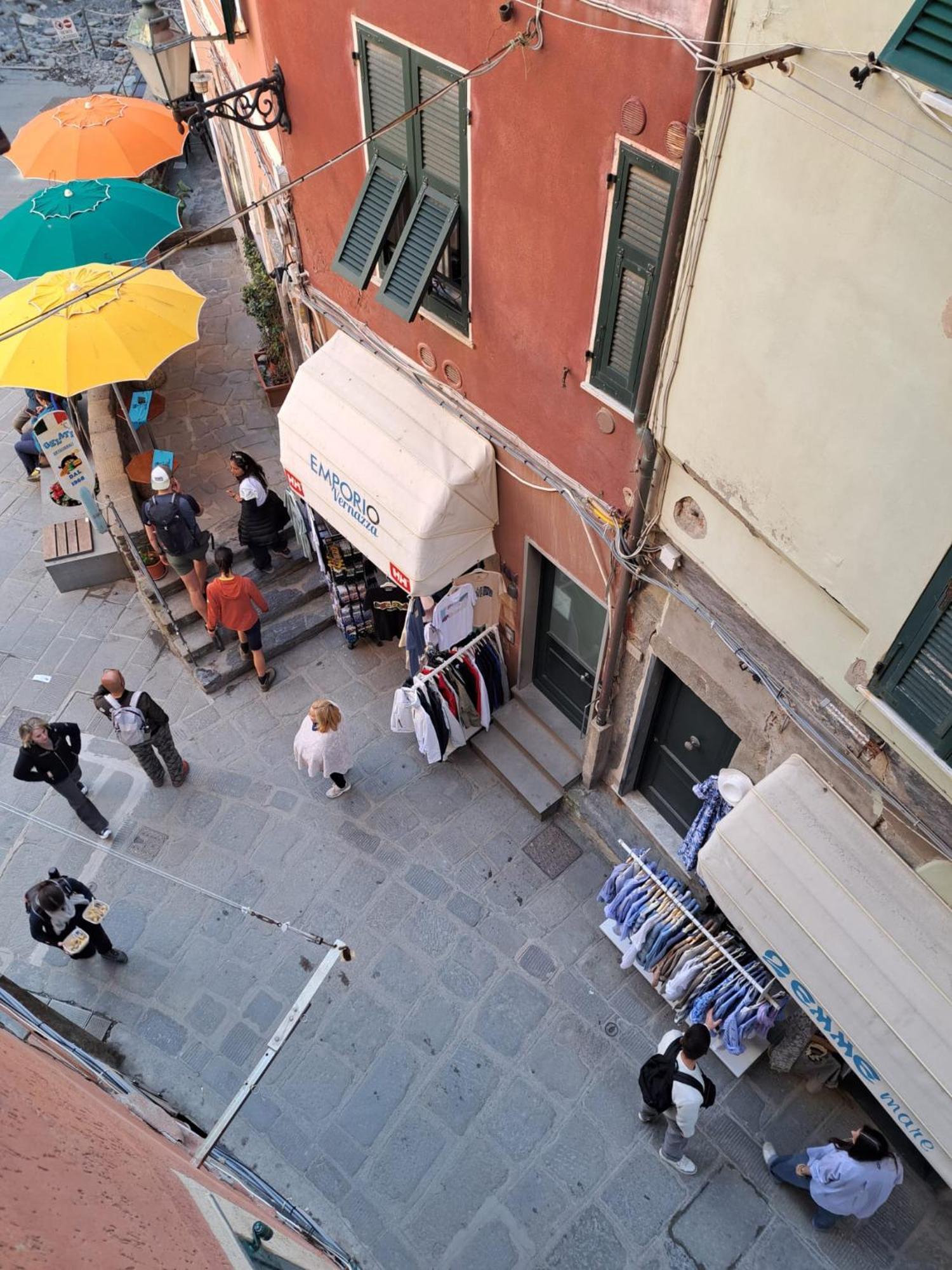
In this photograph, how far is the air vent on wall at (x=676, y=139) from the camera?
4.59 metres

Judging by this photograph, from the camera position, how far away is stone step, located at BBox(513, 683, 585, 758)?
8.92 m

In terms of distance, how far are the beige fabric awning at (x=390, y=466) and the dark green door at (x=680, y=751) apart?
84.1 inches

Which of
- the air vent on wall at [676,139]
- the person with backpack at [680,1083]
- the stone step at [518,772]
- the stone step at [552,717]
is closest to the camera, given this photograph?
the air vent on wall at [676,139]

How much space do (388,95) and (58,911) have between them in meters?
6.75

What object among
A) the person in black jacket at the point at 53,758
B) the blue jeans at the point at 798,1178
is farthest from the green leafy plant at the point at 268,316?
the blue jeans at the point at 798,1178

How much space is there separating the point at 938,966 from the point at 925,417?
310 cm

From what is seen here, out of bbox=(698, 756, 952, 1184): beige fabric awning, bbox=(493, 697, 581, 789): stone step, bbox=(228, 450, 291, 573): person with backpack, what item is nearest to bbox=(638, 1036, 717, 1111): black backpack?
bbox=(698, 756, 952, 1184): beige fabric awning

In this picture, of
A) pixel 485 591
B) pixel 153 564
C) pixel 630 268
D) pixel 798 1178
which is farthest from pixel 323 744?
pixel 798 1178

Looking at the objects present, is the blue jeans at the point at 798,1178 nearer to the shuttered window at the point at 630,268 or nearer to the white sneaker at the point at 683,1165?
the white sneaker at the point at 683,1165

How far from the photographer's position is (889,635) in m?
4.57

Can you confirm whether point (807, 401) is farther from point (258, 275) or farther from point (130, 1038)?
point (258, 275)

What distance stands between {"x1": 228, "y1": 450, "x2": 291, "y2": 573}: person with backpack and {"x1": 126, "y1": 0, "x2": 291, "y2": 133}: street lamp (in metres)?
3.35

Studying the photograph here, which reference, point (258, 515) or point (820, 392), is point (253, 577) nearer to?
point (258, 515)

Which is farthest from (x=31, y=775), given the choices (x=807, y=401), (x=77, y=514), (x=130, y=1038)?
(x=807, y=401)
